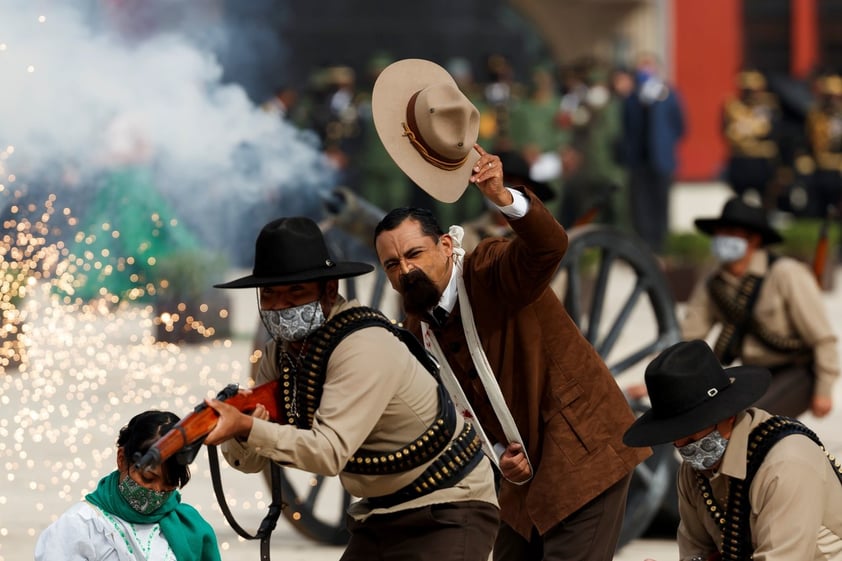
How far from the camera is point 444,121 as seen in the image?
14.0 feet

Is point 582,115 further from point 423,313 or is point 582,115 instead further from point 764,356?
point 423,313

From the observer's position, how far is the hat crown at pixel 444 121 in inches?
168

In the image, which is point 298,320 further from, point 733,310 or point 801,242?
point 801,242

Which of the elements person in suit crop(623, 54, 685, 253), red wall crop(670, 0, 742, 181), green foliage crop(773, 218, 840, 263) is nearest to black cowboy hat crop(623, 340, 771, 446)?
green foliage crop(773, 218, 840, 263)

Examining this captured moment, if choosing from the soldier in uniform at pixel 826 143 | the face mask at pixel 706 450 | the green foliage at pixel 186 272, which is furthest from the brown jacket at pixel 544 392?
the soldier in uniform at pixel 826 143

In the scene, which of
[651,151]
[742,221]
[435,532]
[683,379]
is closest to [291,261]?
[435,532]

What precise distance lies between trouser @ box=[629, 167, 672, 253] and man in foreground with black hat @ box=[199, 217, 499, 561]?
13.6m

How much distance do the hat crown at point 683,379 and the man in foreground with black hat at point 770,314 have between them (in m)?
3.04

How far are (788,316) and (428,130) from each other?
136 inches

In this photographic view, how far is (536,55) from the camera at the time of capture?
2452 cm

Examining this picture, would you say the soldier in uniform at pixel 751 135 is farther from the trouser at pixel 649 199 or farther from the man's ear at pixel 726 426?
the man's ear at pixel 726 426

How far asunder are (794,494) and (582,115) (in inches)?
555

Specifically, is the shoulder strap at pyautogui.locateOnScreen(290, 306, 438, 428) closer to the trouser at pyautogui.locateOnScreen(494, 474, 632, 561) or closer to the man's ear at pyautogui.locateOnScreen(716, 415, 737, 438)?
the man's ear at pyautogui.locateOnScreen(716, 415, 737, 438)

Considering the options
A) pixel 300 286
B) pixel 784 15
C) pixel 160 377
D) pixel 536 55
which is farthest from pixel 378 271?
pixel 784 15
